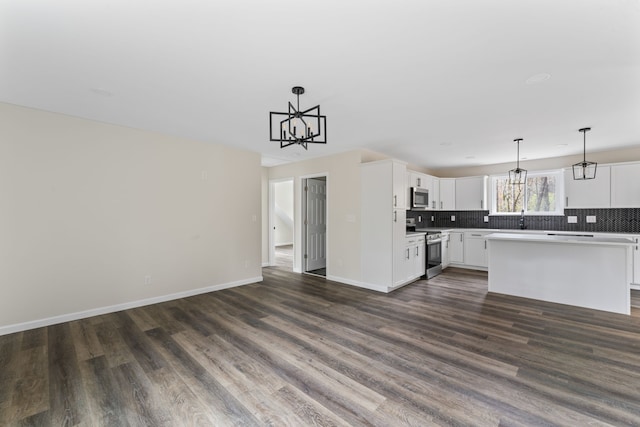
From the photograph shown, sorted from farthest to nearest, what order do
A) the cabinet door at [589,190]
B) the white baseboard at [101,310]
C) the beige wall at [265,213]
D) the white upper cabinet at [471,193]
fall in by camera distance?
the beige wall at [265,213], the white upper cabinet at [471,193], the cabinet door at [589,190], the white baseboard at [101,310]

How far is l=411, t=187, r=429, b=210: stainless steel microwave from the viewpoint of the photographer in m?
5.76

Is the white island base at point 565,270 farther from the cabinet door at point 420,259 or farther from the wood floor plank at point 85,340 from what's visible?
the wood floor plank at point 85,340

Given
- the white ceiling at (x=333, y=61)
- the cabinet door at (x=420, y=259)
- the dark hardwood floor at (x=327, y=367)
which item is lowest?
the dark hardwood floor at (x=327, y=367)

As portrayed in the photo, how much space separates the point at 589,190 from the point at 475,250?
235cm

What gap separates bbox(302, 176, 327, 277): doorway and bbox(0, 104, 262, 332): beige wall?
5.02ft

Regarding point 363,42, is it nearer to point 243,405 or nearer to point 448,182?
point 243,405

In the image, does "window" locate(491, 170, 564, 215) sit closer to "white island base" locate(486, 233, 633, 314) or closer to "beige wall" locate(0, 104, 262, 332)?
"white island base" locate(486, 233, 633, 314)

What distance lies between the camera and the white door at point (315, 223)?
6.12 metres

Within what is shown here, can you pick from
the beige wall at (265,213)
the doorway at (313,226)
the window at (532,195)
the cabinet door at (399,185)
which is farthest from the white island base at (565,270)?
the beige wall at (265,213)

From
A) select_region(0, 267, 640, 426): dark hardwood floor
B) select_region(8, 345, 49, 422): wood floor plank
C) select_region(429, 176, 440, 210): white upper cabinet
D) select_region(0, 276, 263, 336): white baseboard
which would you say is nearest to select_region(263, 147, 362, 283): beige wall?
select_region(0, 267, 640, 426): dark hardwood floor

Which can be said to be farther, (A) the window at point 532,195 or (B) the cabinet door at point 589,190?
(A) the window at point 532,195

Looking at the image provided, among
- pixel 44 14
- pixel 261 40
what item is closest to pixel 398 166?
pixel 261 40

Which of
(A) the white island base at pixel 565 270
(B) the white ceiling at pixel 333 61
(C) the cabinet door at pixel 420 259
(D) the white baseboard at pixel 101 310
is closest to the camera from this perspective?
(B) the white ceiling at pixel 333 61

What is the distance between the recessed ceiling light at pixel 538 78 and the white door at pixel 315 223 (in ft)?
13.7
